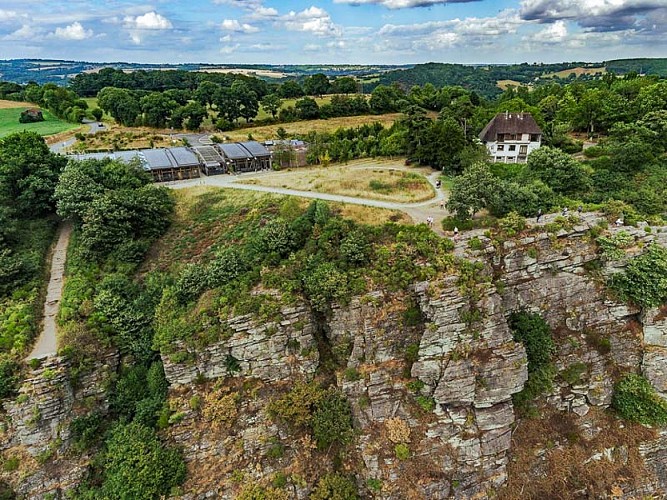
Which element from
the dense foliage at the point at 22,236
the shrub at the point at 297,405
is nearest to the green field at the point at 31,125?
the dense foliage at the point at 22,236

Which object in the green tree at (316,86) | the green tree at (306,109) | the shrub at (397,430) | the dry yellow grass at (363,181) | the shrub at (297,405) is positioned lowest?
the shrub at (397,430)

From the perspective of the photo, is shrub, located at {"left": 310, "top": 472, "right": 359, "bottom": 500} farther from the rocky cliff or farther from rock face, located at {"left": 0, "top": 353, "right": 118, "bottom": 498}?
rock face, located at {"left": 0, "top": 353, "right": 118, "bottom": 498}

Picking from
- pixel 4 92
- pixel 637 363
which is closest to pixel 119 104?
pixel 4 92

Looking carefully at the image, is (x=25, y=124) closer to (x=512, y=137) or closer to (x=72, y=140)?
(x=72, y=140)

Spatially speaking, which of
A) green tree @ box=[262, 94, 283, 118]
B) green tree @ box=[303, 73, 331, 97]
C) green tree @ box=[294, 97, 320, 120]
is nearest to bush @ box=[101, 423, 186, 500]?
green tree @ box=[262, 94, 283, 118]

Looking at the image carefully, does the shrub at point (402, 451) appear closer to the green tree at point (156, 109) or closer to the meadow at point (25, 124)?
the green tree at point (156, 109)

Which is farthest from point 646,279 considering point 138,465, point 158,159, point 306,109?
point 306,109
